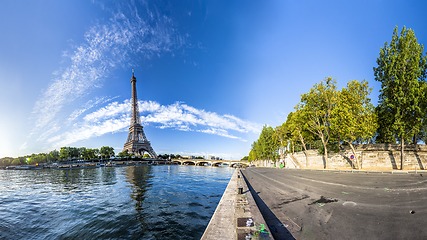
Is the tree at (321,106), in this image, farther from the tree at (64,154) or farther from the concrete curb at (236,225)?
the tree at (64,154)

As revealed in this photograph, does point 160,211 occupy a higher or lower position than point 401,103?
lower

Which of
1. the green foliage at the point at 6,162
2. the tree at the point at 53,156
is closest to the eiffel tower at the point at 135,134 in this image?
the tree at the point at 53,156

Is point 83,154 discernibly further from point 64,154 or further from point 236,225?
point 236,225

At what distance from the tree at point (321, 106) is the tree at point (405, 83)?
8735 millimetres

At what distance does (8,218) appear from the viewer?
415 inches

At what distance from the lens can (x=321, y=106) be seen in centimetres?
3800

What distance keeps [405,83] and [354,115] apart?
8.70 meters

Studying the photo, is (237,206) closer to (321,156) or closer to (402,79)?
(402,79)

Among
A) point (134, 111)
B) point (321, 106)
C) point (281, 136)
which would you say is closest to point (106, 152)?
point (134, 111)

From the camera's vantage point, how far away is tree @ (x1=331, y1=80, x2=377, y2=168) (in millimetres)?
29859

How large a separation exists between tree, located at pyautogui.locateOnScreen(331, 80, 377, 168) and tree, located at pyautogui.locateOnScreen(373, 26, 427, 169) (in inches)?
132

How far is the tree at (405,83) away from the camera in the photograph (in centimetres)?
2517

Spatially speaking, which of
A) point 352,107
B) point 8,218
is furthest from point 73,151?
point 352,107

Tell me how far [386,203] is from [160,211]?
13251 mm
